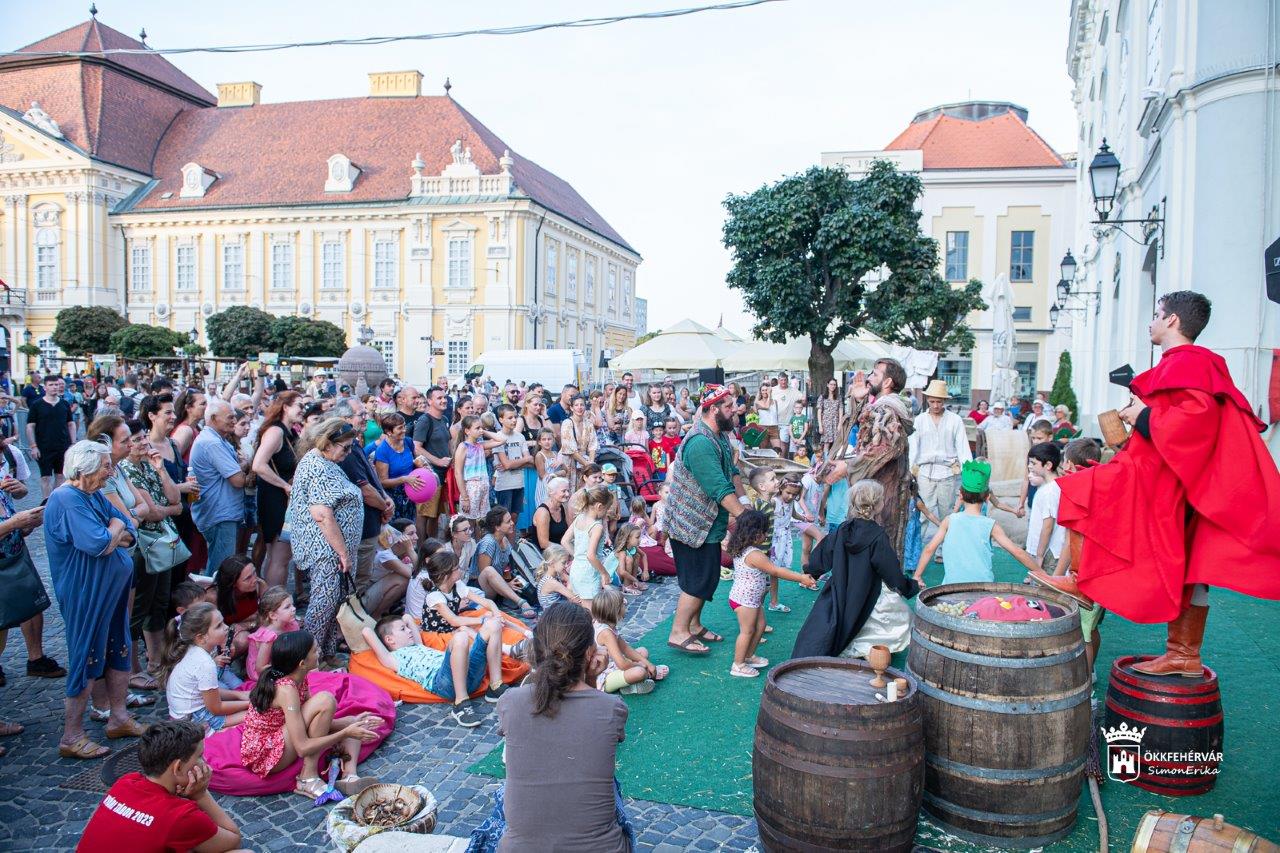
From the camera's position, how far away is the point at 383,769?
490cm

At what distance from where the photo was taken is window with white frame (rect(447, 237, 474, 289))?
45719mm

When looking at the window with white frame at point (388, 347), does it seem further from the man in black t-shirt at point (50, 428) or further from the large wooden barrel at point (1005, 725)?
the large wooden barrel at point (1005, 725)

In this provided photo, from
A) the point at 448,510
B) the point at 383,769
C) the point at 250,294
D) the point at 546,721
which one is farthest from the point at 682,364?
the point at 250,294

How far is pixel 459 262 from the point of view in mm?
45938

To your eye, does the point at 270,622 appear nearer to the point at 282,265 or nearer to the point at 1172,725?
the point at 1172,725

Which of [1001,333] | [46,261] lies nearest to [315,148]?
[46,261]

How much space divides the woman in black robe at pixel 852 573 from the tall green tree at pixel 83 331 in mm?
45162

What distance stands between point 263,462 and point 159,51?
17.8 ft

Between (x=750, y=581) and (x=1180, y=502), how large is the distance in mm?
2819

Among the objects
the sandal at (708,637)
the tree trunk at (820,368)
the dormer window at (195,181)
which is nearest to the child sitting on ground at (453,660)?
the sandal at (708,637)

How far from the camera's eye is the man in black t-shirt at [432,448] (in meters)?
8.84

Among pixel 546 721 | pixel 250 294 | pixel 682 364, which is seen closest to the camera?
pixel 546 721

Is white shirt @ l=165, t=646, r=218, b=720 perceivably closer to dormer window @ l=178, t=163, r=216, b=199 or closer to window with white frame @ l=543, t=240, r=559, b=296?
window with white frame @ l=543, t=240, r=559, b=296

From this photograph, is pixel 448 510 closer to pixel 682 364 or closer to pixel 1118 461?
pixel 1118 461
